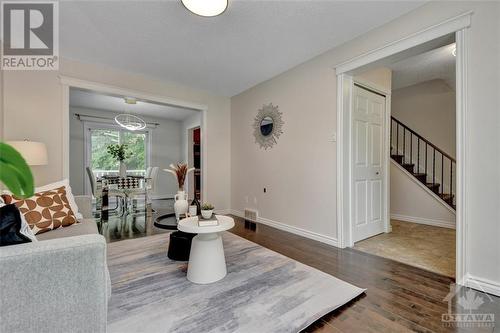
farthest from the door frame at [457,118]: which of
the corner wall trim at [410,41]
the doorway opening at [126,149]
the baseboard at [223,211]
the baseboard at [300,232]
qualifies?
the baseboard at [223,211]

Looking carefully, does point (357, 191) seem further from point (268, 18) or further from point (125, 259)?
point (125, 259)

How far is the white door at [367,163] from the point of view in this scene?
3027 millimetres

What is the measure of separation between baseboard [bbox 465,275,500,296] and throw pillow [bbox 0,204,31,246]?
9.58ft

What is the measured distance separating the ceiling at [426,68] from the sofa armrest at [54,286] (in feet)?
13.3

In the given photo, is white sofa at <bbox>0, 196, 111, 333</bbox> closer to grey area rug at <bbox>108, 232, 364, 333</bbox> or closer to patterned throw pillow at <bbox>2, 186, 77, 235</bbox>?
grey area rug at <bbox>108, 232, 364, 333</bbox>

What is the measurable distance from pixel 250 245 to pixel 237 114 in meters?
2.76

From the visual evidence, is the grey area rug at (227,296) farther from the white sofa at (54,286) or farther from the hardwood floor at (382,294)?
the white sofa at (54,286)

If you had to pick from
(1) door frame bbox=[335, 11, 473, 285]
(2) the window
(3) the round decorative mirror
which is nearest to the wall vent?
(3) the round decorative mirror

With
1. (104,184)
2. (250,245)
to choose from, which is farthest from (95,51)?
(250,245)

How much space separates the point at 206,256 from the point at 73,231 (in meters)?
1.18

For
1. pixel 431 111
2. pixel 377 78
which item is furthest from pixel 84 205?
pixel 431 111

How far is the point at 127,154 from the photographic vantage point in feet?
20.9

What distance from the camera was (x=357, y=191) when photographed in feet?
9.99

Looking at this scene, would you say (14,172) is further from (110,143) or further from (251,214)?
(110,143)
